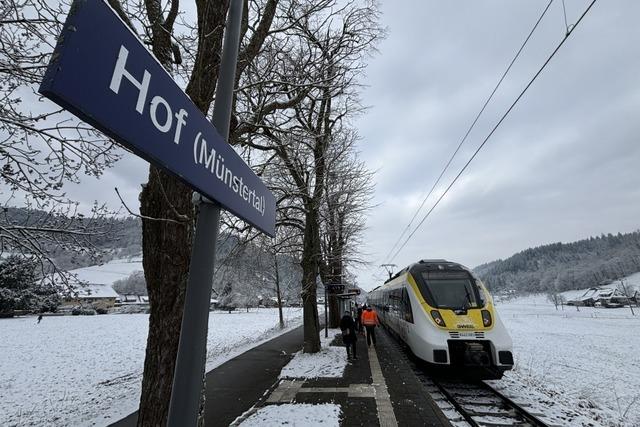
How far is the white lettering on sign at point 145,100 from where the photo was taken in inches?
39.7

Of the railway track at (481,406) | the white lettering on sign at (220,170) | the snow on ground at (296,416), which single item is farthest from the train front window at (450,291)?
the white lettering on sign at (220,170)

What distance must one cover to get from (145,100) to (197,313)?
1.03 meters

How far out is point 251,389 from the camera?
7867 mm

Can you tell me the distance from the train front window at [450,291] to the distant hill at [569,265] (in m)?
145

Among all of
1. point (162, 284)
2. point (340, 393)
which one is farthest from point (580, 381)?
point (162, 284)

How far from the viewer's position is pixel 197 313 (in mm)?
1621

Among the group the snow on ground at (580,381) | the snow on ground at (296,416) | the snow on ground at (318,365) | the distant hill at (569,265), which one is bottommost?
the snow on ground at (580,381)

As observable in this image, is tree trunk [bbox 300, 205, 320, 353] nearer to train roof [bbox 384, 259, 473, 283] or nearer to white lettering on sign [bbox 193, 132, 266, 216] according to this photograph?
train roof [bbox 384, 259, 473, 283]

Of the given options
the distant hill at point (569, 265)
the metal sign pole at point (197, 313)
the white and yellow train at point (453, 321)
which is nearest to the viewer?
the metal sign pole at point (197, 313)

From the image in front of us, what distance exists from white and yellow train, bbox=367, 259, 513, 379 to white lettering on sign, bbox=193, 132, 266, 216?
25.7ft

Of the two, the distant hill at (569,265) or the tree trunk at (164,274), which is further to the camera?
the distant hill at (569,265)

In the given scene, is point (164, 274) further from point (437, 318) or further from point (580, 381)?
point (580, 381)

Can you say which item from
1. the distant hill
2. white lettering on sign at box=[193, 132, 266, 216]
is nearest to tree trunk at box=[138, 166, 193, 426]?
white lettering on sign at box=[193, 132, 266, 216]

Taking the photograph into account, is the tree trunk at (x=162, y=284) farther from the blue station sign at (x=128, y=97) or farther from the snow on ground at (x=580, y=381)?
the snow on ground at (x=580, y=381)
